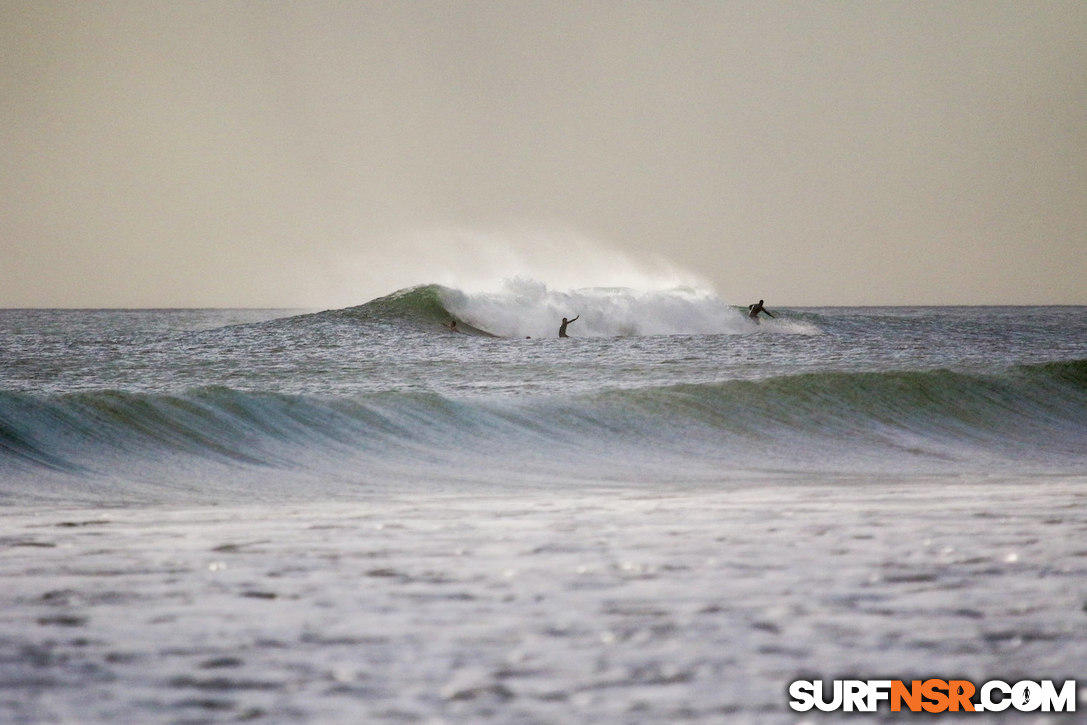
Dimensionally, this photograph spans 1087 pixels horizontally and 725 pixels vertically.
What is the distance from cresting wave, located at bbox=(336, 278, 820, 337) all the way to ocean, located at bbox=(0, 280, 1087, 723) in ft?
53.1

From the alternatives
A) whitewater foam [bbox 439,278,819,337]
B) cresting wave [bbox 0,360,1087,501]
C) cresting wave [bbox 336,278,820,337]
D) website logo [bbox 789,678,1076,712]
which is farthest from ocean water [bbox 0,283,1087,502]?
whitewater foam [bbox 439,278,819,337]

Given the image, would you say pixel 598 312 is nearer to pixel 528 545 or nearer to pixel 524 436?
pixel 524 436

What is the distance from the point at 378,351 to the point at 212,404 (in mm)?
8877

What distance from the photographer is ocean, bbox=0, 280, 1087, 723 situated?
2400mm

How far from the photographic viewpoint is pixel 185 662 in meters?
2.51

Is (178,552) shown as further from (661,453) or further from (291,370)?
(291,370)

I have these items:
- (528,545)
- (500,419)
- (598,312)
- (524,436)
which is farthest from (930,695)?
(598,312)

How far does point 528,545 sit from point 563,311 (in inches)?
1006

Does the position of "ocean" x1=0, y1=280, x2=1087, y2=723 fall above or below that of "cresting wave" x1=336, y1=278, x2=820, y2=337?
below

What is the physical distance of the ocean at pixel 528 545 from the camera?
2400mm

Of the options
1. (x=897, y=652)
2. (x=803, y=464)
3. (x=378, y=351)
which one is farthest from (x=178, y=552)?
(x=378, y=351)

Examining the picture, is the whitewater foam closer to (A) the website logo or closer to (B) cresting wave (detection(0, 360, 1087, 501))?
(B) cresting wave (detection(0, 360, 1087, 501))

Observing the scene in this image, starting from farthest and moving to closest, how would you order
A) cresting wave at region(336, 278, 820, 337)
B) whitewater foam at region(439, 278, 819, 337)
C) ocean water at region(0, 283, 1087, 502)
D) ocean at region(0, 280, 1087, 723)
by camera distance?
whitewater foam at region(439, 278, 819, 337)
cresting wave at region(336, 278, 820, 337)
ocean water at region(0, 283, 1087, 502)
ocean at region(0, 280, 1087, 723)

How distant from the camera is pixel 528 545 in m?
3.96
